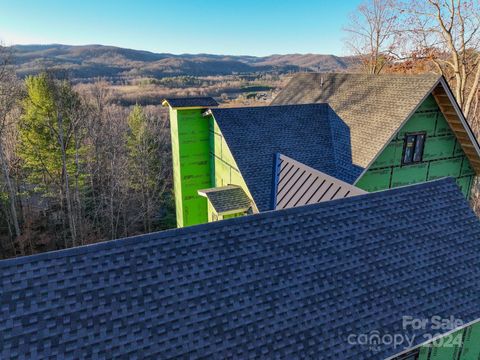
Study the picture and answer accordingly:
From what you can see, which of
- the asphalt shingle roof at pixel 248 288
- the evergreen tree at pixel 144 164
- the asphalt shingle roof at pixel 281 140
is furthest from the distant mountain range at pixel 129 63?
the asphalt shingle roof at pixel 248 288

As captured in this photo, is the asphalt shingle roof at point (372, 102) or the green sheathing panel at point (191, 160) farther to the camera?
the green sheathing panel at point (191, 160)

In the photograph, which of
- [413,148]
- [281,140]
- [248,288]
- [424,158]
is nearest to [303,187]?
[281,140]

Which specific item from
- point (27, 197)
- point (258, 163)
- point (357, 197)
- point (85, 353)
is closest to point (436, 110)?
point (258, 163)

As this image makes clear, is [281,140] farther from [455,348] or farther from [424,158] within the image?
[455,348]

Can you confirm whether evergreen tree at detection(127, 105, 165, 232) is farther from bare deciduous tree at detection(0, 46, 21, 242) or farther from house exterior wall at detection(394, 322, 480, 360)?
house exterior wall at detection(394, 322, 480, 360)

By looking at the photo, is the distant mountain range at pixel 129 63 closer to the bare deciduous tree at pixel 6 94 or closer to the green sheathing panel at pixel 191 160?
the bare deciduous tree at pixel 6 94

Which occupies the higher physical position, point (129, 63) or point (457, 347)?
point (129, 63)

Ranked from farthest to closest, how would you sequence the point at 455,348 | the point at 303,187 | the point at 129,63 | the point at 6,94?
the point at 129,63 → the point at 6,94 → the point at 303,187 → the point at 455,348
